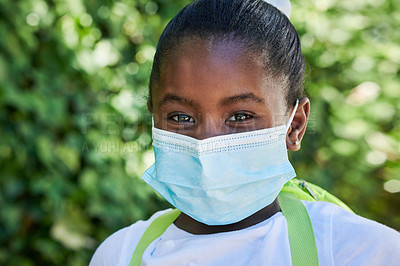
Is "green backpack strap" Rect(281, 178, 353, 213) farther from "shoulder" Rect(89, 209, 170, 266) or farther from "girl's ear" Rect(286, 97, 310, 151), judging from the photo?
"shoulder" Rect(89, 209, 170, 266)

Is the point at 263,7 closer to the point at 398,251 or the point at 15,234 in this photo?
the point at 398,251

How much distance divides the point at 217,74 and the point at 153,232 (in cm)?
61

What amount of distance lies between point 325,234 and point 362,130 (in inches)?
83.8

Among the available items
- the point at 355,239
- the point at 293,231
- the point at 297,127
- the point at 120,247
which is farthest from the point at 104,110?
the point at 355,239

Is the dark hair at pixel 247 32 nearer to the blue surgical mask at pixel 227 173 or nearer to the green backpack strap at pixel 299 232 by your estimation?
the blue surgical mask at pixel 227 173

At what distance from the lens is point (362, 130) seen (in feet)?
10.5

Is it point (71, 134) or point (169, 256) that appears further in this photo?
point (71, 134)

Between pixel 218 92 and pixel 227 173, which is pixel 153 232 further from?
pixel 218 92

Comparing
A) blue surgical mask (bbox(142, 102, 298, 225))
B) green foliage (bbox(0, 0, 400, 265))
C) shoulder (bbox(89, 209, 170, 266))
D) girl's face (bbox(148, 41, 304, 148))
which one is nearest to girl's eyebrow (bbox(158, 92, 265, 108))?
girl's face (bbox(148, 41, 304, 148))

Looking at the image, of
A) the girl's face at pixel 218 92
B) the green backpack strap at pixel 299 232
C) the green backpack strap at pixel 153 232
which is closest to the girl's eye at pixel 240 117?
the girl's face at pixel 218 92

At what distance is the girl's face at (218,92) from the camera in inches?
53.1

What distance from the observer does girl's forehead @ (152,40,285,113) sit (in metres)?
1.34

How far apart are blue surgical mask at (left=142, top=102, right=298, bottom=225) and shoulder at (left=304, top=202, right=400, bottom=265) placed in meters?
0.20

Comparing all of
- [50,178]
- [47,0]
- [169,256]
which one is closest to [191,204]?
[169,256]
